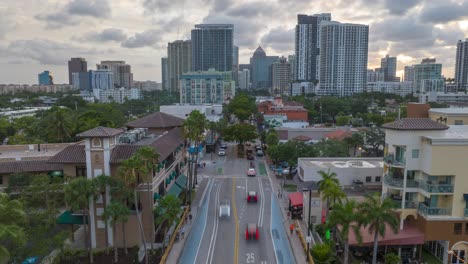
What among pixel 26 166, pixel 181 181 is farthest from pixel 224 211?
pixel 26 166

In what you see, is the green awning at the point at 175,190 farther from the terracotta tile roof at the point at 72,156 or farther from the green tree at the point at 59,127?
the green tree at the point at 59,127

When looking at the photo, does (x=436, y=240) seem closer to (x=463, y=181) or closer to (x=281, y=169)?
(x=463, y=181)

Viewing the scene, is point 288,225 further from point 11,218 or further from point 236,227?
point 11,218

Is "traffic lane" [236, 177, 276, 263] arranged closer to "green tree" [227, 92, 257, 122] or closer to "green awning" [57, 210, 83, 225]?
"green awning" [57, 210, 83, 225]

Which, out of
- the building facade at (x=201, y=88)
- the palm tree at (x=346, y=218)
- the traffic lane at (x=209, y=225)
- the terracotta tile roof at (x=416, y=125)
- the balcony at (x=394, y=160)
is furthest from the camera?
the building facade at (x=201, y=88)

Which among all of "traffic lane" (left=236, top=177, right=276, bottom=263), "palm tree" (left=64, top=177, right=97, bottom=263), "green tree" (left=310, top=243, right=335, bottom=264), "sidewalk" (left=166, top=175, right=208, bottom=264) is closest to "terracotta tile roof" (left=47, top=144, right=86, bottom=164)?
"palm tree" (left=64, top=177, right=97, bottom=263)

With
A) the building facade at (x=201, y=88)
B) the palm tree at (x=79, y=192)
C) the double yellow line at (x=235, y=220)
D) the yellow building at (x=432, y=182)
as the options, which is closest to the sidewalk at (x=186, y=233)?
the double yellow line at (x=235, y=220)
